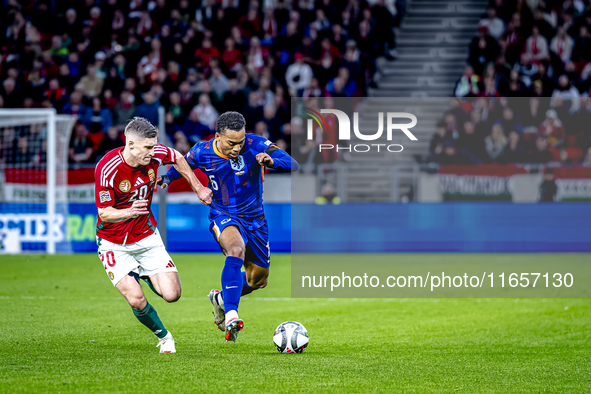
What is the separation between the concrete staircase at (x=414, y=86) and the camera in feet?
49.2

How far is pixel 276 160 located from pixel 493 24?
1378 centimetres

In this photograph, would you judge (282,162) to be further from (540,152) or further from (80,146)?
(80,146)

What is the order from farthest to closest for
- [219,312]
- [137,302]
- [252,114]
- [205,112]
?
1. [205,112]
2. [252,114]
3. [219,312]
4. [137,302]

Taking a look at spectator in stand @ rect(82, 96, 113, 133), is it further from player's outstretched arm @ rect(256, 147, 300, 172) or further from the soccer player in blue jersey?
player's outstretched arm @ rect(256, 147, 300, 172)

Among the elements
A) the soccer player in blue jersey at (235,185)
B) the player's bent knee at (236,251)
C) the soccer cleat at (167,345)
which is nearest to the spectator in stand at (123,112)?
the soccer player in blue jersey at (235,185)

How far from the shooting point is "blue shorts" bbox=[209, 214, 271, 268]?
7.21 m

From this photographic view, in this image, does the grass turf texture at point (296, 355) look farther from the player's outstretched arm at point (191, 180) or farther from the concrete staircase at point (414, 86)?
the concrete staircase at point (414, 86)

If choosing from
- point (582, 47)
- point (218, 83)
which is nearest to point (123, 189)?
point (218, 83)

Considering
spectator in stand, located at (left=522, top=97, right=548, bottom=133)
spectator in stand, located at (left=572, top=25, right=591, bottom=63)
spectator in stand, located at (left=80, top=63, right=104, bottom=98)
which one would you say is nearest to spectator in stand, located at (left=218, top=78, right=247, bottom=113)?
spectator in stand, located at (left=80, top=63, right=104, bottom=98)

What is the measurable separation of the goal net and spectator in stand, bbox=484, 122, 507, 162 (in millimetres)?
7873

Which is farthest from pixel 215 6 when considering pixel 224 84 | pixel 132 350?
pixel 132 350

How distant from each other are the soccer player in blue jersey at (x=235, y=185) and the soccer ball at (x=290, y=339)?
598 mm

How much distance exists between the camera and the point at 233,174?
7.26m

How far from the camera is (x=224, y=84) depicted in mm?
17656
